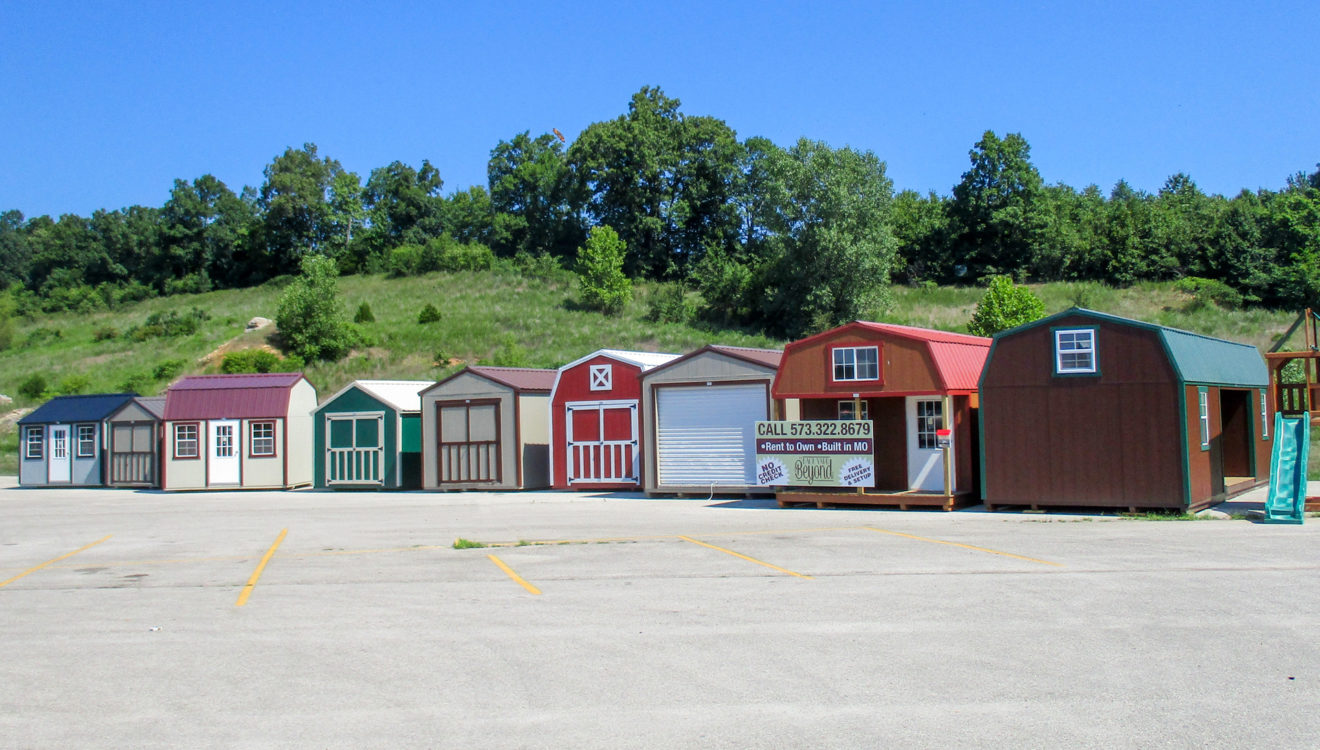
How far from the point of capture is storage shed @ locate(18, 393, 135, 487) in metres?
37.1

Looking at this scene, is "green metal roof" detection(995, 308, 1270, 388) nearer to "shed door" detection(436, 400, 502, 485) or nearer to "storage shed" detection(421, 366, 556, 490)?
"storage shed" detection(421, 366, 556, 490)

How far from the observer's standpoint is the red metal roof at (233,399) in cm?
3419

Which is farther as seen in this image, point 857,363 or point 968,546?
point 857,363

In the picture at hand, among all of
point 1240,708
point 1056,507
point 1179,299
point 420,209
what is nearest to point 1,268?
point 420,209

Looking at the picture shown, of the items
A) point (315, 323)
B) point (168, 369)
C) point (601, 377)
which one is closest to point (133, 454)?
point (601, 377)

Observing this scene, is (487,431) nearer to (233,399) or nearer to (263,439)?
(263,439)

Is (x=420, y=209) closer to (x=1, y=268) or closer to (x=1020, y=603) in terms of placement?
(x=1, y=268)

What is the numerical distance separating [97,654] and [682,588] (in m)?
5.69

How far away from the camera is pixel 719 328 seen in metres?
65.4

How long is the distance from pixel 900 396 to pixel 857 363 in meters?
1.13

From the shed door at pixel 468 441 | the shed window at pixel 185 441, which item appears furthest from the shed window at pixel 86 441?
the shed door at pixel 468 441

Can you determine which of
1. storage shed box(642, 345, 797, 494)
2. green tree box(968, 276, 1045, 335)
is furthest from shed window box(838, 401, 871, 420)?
green tree box(968, 276, 1045, 335)

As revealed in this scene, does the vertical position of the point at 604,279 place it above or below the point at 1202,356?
above

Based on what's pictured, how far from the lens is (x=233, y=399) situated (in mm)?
34344
